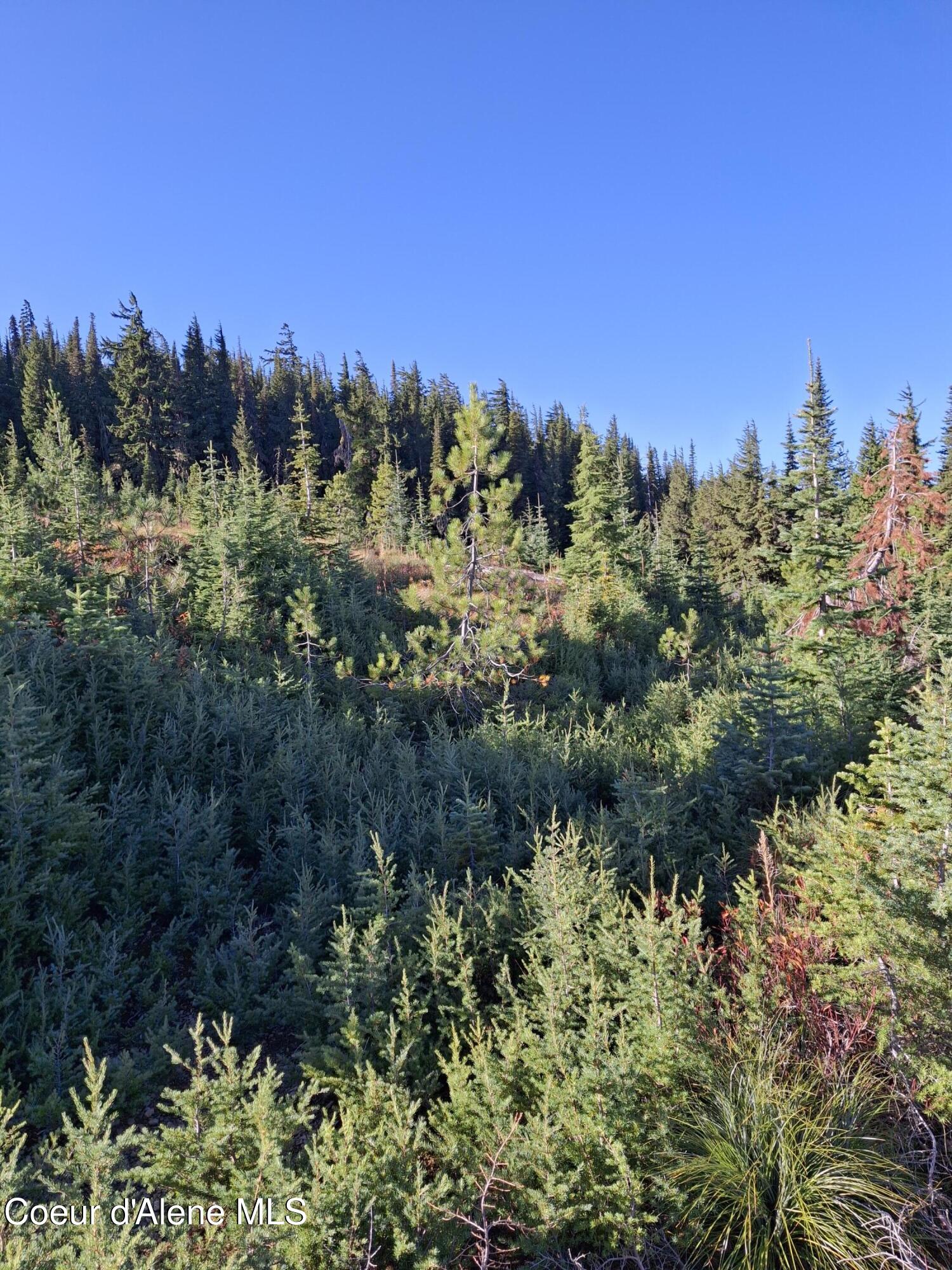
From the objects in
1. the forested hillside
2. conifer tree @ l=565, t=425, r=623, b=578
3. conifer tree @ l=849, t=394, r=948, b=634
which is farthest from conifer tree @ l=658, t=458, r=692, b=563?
the forested hillside

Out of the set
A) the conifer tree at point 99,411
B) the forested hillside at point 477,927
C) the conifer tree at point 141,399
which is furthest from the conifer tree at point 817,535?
the conifer tree at point 99,411

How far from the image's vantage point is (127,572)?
16328 millimetres

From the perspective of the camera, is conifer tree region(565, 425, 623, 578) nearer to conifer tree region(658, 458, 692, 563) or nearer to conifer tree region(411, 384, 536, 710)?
conifer tree region(411, 384, 536, 710)

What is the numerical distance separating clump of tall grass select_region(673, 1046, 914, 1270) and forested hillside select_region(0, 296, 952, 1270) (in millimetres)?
27

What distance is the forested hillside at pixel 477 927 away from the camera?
2.88 m

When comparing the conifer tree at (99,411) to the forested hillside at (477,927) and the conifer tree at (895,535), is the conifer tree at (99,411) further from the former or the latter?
the conifer tree at (895,535)

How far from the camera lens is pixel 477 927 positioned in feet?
16.3

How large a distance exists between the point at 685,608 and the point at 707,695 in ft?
49.9

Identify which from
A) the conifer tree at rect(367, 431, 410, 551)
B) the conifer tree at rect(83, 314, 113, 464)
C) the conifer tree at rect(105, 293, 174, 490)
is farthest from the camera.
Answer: the conifer tree at rect(83, 314, 113, 464)

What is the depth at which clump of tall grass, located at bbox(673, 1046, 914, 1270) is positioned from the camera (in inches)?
110

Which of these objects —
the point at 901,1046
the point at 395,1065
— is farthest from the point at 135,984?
the point at 901,1046

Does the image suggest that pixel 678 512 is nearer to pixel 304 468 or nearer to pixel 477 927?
pixel 304 468

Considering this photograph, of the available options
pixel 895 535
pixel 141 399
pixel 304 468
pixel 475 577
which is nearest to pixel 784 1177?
pixel 475 577

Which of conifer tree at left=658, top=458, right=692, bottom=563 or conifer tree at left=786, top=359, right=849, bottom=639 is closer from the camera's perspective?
conifer tree at left=786, top=359, right=849, bottom=639
